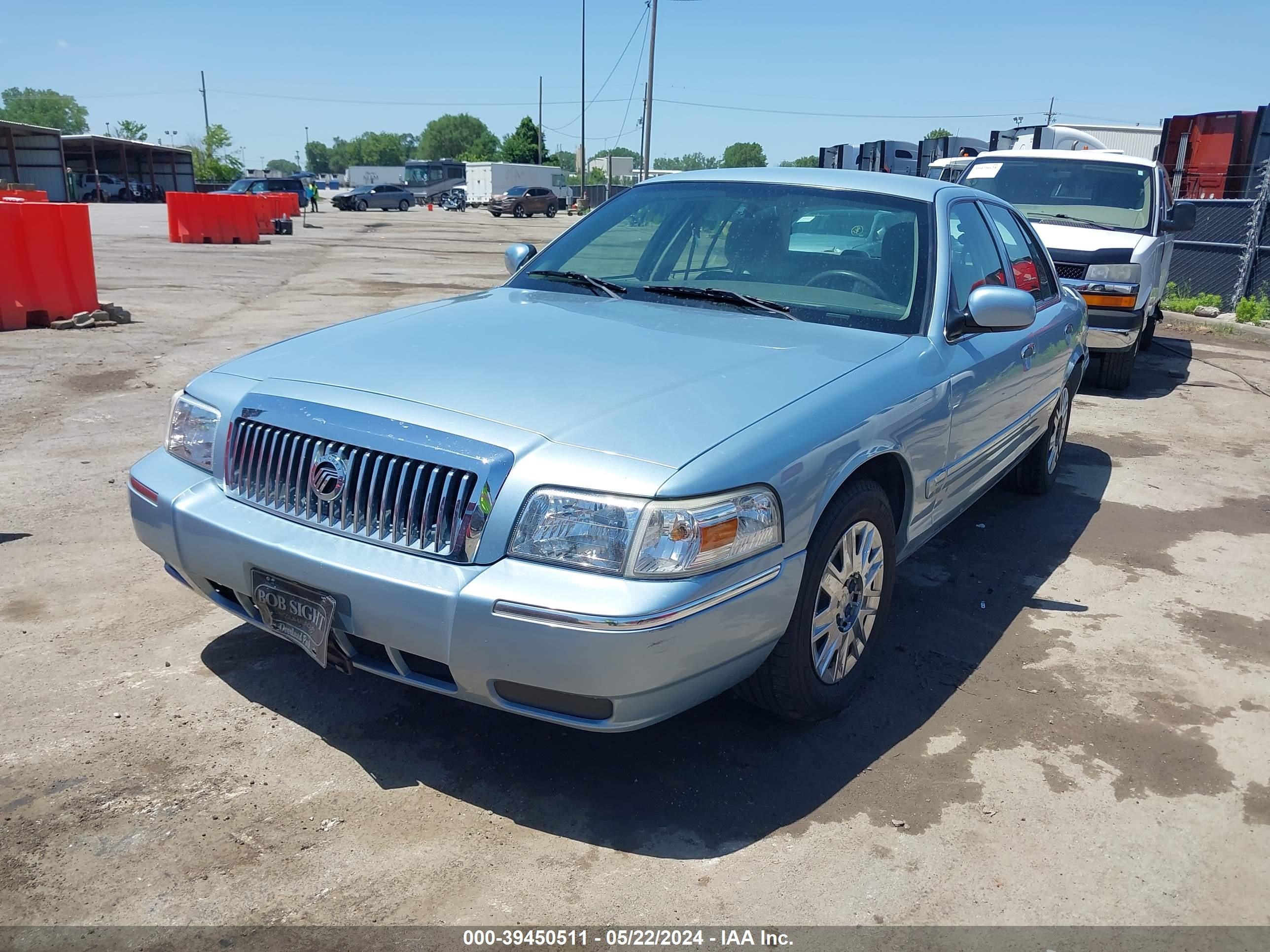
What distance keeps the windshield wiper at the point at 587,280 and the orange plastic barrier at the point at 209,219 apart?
21849mm

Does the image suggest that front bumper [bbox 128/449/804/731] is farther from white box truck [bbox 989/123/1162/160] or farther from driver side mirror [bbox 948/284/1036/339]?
white box truck [bbox 989/123/1162/160]

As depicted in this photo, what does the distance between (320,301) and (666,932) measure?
41.1ft

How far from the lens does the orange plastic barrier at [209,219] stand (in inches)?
927

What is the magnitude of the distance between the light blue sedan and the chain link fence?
1193 cm

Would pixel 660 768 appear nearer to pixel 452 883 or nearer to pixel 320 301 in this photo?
pixel 452 883

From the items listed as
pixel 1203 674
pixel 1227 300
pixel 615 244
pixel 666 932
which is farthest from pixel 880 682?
pixel 1227 300

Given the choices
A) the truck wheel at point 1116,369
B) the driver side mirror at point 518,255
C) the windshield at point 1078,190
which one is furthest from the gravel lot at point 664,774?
the windshield at point 1078,190

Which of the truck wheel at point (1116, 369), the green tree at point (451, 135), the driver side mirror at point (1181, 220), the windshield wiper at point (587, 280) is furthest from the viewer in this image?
the green tree at point (451, 135)

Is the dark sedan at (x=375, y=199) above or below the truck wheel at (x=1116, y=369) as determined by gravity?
above

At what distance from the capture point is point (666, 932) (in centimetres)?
240

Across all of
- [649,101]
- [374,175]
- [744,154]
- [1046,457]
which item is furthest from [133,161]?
[744,154]

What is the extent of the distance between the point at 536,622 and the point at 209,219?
24320 mm

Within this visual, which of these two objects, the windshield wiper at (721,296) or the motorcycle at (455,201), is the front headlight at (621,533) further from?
the motorcycle at (455,201)

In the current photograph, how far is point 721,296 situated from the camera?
3.88m
